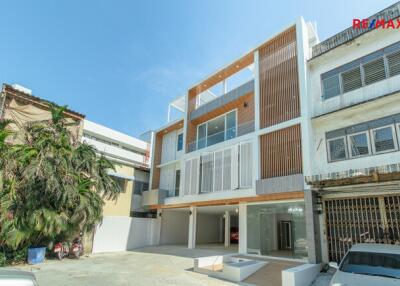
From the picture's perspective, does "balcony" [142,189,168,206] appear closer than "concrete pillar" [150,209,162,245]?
Yes

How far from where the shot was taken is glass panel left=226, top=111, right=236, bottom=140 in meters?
16.2

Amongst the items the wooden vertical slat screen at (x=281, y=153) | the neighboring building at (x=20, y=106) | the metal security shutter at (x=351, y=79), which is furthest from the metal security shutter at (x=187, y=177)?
the metal security shutter at (x=351, y=79)

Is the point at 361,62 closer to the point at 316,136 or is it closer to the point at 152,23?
the point at 316,136

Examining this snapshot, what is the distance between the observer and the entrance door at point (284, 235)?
14357 mm

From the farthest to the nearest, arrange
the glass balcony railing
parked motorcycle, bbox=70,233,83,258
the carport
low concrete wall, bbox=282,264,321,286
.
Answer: the carport → the glass balcony railing → parked motorcycle, bbox=70,233,83,258 → low concrete wall, bbox=282,264,321,286

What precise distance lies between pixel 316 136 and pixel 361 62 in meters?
3.62

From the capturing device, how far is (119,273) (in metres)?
10.5

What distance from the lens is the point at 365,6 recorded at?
10.8 meters

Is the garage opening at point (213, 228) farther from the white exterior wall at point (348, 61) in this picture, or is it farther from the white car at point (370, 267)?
the white car at point (370, 267)

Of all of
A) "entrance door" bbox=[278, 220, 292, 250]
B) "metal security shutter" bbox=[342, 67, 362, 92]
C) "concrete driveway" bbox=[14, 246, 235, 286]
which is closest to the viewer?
"concrete driveway" bbox=[14, 246, 235, 286]

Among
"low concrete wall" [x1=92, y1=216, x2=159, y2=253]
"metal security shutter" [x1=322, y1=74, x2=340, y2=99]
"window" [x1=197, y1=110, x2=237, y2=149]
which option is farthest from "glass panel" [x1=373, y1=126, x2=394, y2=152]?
"low concrete wall" [x1=92, y1=216, x2=159, y2=253]

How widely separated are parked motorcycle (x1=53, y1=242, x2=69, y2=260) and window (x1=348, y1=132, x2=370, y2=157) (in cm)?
1431

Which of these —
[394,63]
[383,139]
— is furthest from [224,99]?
[383,139]

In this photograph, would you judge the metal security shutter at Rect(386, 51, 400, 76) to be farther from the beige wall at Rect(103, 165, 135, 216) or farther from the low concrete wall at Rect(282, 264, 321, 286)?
the beige wall at Rect(103, 165, 135, 216)
